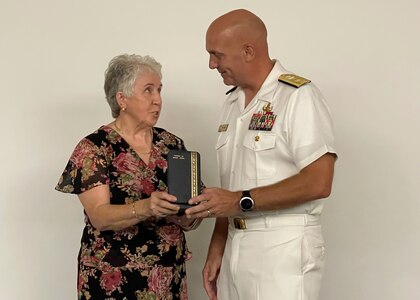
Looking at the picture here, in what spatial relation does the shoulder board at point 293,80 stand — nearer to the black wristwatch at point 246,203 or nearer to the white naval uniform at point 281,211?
the white naval uniform at point 281,211

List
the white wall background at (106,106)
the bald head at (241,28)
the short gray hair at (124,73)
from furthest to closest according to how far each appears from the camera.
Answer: the white wall background at (106,106), the short gray hair at (124,73), the bald head at (241,28)

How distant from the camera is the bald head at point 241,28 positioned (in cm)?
164

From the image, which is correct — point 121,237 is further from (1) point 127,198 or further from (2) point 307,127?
(2) point 307,127

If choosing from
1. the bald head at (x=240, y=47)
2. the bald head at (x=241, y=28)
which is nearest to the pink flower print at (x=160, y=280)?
the bald head at (x=240, y=47)

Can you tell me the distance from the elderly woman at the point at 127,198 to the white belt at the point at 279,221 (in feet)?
0.71

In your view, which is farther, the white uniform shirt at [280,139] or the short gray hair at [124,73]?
the short gray hair at [124,73]

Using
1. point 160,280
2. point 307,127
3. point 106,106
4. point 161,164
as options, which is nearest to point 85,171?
point 161,164

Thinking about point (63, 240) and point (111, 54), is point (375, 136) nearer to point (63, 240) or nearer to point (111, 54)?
point (111, 54)

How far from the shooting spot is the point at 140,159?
176 cm

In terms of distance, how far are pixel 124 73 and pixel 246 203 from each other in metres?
0.57

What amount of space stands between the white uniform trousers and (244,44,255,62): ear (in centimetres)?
46

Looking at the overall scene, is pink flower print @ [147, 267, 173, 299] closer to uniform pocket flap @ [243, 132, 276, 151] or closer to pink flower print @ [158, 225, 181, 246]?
pink flower print @ [158, 225, 181, 246]

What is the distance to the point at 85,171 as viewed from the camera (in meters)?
1.67

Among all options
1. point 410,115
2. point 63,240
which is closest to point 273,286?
point 410,115
